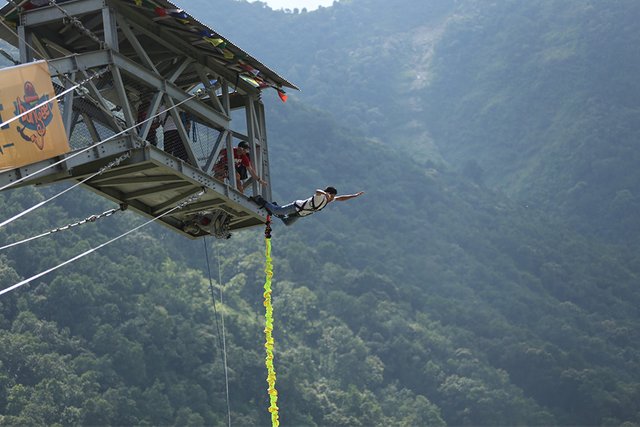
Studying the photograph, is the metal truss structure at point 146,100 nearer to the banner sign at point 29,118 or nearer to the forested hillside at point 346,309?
the banner sign at point 29,118

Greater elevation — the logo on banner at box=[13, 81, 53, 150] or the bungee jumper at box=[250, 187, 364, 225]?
the bungee jumper at box=[250, 187, 364, 225]

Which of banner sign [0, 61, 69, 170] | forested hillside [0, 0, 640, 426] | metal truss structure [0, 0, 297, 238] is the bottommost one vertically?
banner sign [0, 61, 69, 170]

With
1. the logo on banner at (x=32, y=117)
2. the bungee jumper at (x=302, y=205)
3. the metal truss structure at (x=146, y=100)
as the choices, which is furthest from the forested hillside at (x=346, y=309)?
the logo on banner at (x=32, y=117)

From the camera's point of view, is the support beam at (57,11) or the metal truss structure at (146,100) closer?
the metal truss structure at (146,100)

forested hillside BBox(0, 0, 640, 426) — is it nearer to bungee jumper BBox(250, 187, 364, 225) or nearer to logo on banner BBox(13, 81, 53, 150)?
bungee jumper BBox(250, 187, 364, 225)

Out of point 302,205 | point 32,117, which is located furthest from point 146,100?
point 32,117

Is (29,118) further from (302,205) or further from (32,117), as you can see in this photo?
(302,205)

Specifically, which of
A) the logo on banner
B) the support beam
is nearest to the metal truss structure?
the support beam
